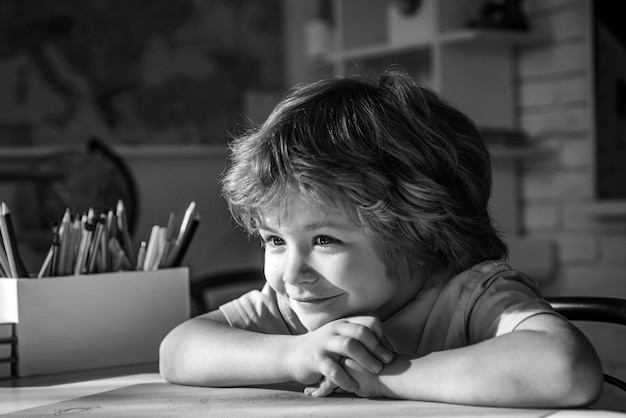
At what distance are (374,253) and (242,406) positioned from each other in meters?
0.19

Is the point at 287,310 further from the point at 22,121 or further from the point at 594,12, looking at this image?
the point at 22,121

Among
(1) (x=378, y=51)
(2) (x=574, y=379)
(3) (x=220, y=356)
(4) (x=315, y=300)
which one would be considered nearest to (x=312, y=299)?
(4) (x=315, y=300)

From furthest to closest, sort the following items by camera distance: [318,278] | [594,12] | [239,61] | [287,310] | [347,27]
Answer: [239,61], [347,27], [594,12], [287,310], [318,278]

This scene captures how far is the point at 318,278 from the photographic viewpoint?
0.85 metres

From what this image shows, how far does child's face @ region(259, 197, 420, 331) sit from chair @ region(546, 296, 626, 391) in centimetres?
29

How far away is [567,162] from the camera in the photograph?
2617mm

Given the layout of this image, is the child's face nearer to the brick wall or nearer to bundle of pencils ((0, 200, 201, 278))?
bundle of pencils ((0, 200, 201, 278))

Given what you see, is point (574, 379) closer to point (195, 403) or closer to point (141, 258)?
point (195, 403)

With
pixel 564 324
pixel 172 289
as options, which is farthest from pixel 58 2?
pixel 564 324

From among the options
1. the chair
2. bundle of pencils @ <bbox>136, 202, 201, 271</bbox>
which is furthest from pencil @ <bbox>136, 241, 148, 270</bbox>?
the chair

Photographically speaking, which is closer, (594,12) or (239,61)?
(594,12)

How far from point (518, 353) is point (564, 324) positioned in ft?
0.19

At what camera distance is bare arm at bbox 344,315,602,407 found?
0.73 metres

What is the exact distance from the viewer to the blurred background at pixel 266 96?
254 cm
